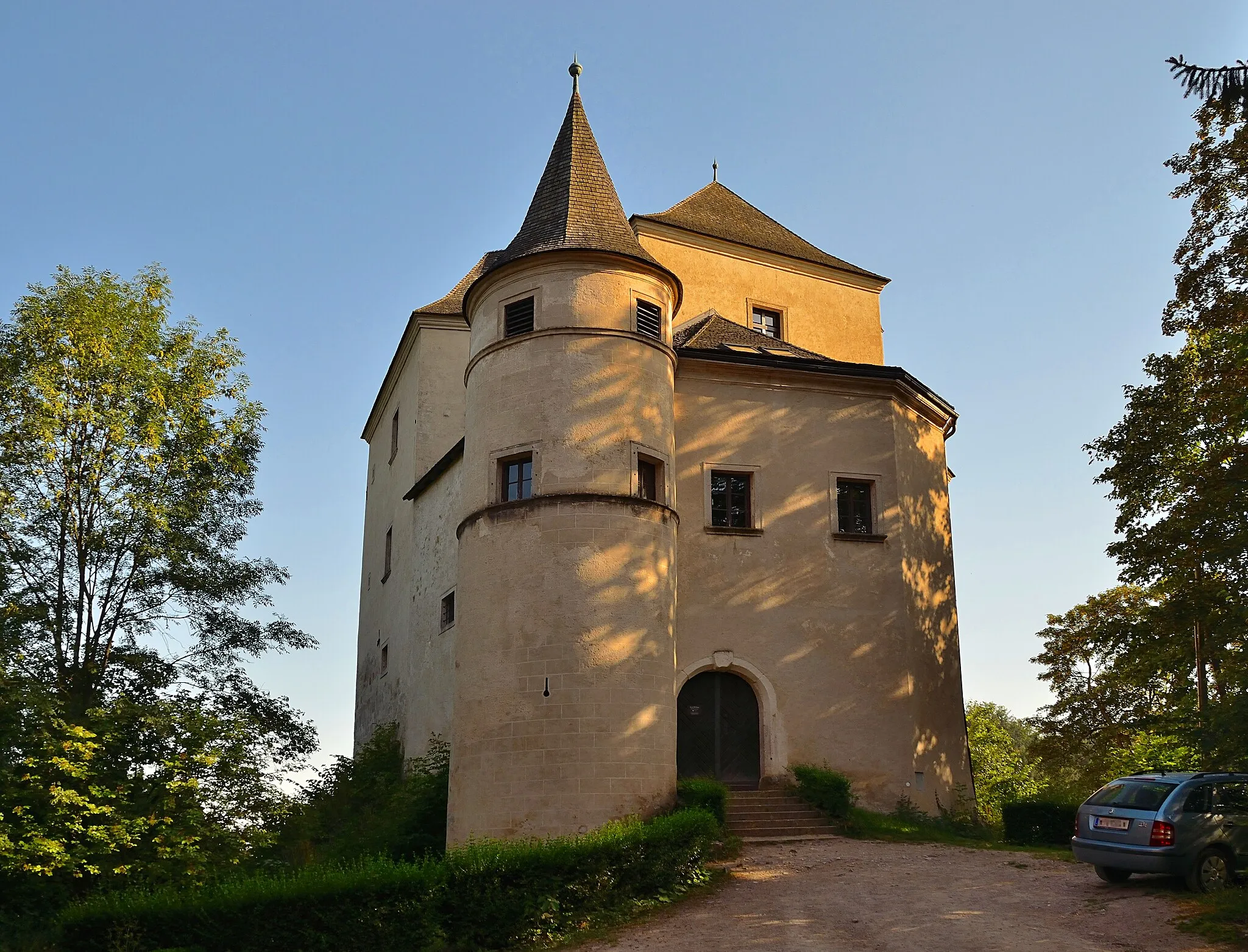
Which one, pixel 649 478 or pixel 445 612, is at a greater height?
pixel 649 478

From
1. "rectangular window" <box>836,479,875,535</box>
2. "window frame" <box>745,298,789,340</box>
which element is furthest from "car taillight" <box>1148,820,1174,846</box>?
"window frame" <box>745,298,789,340</box>

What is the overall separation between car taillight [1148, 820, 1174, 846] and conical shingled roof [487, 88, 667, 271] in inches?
504

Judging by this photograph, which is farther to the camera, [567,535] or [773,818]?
[773,818]

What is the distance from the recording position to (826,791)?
2094cm

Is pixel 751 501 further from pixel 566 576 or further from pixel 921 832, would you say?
pixel 921 832

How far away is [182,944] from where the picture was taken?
42.9ft

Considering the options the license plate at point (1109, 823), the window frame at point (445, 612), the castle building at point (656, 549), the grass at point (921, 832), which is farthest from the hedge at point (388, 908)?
the window frame at point (445, 612)

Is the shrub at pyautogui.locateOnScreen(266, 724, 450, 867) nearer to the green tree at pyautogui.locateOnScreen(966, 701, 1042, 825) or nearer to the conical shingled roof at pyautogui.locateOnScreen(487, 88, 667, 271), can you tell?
the conical shingled roof at pyautogui.locateOnScreen(487, 88, 667, 271)

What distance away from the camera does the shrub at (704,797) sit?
1855 cm

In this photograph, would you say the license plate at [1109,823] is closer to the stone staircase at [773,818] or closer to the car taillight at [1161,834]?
the car taillight at [1161,834]

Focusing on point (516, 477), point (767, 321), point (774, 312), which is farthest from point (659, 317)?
point (774, 312)

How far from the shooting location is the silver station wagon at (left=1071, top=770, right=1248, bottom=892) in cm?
1364

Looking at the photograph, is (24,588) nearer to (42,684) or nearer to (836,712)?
(42,684)

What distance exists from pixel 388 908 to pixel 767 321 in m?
20.3
